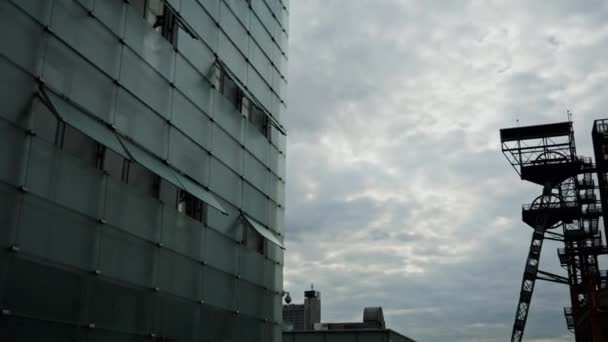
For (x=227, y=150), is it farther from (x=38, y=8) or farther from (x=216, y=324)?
(x=38, y=8)

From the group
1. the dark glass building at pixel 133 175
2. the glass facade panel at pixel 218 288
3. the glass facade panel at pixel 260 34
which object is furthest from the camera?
the glass facade panel at pixel 260 34

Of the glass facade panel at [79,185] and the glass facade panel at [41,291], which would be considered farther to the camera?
the glass facade panel at [79,185]

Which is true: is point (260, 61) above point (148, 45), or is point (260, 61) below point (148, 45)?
above

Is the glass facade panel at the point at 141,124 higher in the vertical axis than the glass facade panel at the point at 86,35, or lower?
lower

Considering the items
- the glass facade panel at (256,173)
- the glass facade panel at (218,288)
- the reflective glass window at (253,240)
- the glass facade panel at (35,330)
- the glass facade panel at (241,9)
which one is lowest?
the glass facade panel at (35,330)

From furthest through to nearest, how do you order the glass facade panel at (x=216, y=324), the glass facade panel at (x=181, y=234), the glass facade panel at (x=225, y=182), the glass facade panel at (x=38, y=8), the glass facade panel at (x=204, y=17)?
the glass facade panel at (x=225, y=182), the glass facade panel at (x=204, y=17), the glass facade panel at (x=216, y=324), the glass facade panel at (x=181, y=234), the glass facade panel at (x=38, y=8)

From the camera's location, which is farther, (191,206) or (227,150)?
(227,150)

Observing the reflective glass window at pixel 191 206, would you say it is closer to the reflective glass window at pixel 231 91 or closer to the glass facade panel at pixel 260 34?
the reflective glass window at pixel 231 91

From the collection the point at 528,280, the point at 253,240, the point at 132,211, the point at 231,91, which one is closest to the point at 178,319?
the point at 132,211

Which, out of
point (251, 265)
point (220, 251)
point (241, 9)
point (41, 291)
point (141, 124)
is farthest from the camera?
point (241, 9)

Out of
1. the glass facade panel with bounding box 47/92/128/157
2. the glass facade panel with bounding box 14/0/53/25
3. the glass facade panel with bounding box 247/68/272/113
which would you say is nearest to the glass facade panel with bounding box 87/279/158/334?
the glass facade panel with bounding box 47/92/128/157

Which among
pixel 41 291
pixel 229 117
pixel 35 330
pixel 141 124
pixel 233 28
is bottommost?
pixel 35 330

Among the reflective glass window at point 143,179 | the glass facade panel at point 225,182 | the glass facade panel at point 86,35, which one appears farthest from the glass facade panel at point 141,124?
the glass facade panel at point 225,182

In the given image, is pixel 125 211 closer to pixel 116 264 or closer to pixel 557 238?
pixel 116 264
